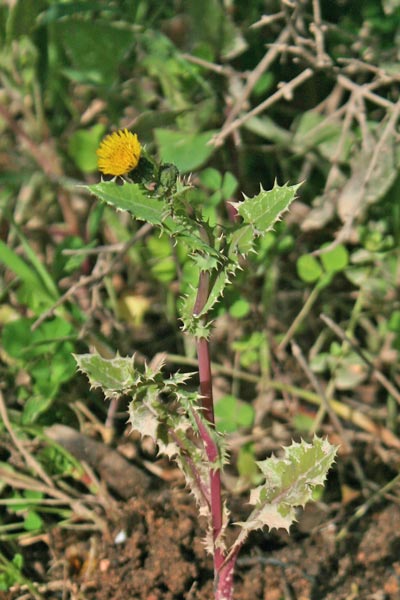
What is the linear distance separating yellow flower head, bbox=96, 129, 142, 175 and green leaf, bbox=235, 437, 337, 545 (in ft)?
1.85

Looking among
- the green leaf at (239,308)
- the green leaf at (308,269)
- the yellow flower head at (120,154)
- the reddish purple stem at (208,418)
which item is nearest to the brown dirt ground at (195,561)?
the reddish purple stem at (208,418)

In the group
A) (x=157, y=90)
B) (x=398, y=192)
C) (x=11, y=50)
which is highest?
(x=11, y=50)

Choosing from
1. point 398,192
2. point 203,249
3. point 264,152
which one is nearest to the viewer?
point 203,249

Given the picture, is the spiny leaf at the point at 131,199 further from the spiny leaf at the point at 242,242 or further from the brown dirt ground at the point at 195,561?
the brown dirt ground at the point at 195,561

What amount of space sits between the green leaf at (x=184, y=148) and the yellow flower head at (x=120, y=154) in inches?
30.5

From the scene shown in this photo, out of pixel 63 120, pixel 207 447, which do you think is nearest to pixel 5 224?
pixel 63 120

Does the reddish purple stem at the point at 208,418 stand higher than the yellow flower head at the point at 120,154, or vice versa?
the yellow flower head at the point at 120,154

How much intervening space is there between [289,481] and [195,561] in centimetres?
42

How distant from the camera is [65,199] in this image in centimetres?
235

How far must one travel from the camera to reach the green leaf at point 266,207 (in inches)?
45.7

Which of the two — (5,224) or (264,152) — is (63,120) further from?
(264,152)

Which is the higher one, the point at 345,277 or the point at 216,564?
the point at 216,564

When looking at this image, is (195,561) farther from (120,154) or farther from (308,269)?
(120,154)

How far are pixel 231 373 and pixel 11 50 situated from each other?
1.13 m
